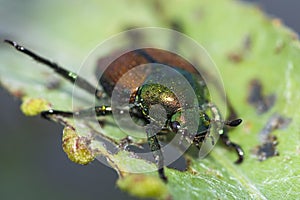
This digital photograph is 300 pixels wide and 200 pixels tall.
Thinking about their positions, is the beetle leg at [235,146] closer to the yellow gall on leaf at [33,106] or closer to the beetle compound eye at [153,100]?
the beetle compound eye at [153,100]

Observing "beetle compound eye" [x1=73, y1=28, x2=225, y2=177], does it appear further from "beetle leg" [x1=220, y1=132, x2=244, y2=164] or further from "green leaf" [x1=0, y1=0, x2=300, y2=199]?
"beetle leg" [x1=220, y1=132, x2=244, y2=164]

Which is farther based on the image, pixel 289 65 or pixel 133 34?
pixel 133 34

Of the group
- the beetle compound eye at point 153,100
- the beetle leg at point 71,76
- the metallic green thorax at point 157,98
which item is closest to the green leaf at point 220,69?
the beetle compound eye at point 153,100

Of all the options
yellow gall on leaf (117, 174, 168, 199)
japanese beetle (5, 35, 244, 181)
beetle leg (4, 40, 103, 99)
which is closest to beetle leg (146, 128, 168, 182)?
japanese beetle (5, 35, 244, 181)

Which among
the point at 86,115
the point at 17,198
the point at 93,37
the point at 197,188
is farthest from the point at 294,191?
the point at 93,37

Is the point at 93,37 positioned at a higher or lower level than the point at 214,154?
higher

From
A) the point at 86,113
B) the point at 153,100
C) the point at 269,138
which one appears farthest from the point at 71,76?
the point at 269,138

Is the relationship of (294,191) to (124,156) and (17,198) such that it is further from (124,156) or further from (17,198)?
(17,198)
